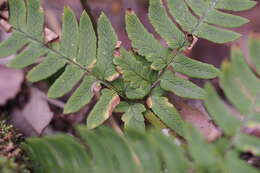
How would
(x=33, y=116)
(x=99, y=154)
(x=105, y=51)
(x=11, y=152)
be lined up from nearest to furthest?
1. (x=99, y=154)
2. (x=11, y=152)
3. (x=105, y=51)
4. (x=33, y=116)

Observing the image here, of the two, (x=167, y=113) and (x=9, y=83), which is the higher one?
(x=167, y=113)

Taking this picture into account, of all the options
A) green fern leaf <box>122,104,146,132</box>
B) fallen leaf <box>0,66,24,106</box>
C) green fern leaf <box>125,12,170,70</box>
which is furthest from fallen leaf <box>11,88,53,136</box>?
green fern leaf <box>125,12,170,70</box>

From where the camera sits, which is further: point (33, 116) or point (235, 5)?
point (33, 116)

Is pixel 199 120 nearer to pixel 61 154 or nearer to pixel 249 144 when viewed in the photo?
pixel 249 144

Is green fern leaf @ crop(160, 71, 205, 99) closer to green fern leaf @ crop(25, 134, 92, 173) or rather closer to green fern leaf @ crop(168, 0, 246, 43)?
green fern leaf @ crop(168, 0, 246, 43)

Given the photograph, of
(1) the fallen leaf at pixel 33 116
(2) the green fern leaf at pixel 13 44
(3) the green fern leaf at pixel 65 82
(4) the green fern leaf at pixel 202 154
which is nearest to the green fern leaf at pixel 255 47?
(4) the green fern leaf at pixel 202 154

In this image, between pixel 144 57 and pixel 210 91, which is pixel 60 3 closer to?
pixel 144 57

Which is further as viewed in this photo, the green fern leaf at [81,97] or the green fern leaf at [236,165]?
Answer: the green fern leaf at [81,97]

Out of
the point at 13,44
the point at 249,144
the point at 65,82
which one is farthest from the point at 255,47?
the point at 13,44

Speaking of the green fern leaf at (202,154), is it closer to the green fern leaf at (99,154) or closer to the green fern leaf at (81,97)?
the green fern leaf at (99,154)
